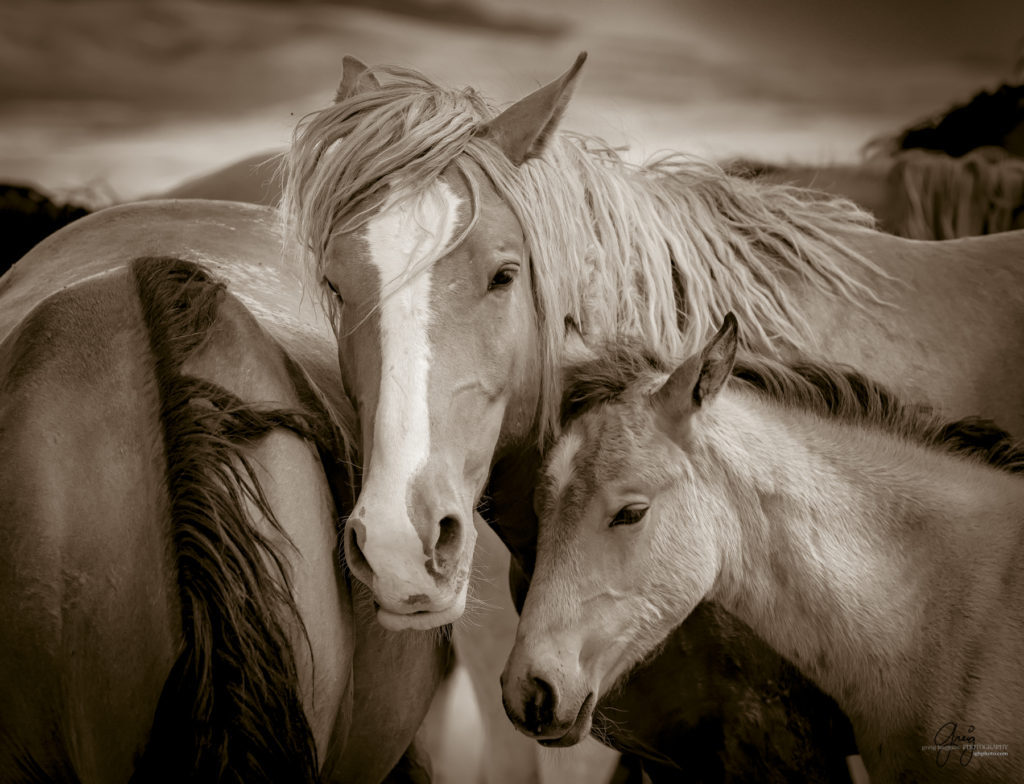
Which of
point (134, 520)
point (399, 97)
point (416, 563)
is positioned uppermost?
point (399, 97)

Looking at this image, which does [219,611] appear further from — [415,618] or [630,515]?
[630,515]

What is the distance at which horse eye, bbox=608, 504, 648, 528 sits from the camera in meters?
1.82

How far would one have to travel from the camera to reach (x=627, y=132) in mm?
2584

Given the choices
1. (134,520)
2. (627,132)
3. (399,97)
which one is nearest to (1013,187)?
(627,132)

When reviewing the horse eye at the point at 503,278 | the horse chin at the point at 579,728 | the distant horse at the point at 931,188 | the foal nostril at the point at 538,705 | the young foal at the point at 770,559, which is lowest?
the horse chin at the point at 579,728

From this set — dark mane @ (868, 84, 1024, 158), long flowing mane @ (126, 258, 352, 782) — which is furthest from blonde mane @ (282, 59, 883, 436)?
dark mane @ (868, 84, 1024, 158)

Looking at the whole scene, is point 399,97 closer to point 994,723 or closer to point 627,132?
point 627,132

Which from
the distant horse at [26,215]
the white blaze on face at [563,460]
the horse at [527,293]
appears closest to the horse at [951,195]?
the horse at [527,293]

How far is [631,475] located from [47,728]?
3.61ft

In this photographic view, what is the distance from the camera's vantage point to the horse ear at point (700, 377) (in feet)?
5.70

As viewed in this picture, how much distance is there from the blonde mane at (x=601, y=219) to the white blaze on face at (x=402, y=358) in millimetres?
64

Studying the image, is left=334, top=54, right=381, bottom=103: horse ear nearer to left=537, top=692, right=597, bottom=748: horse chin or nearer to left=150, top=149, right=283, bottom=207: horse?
left=537, top=692, right=597, bottom=748: horse chin

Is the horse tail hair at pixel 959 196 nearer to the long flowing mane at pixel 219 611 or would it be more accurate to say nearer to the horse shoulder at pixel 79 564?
the long flowing mane at pixel 219 611

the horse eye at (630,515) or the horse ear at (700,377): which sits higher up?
the horse ear at (700,377)
